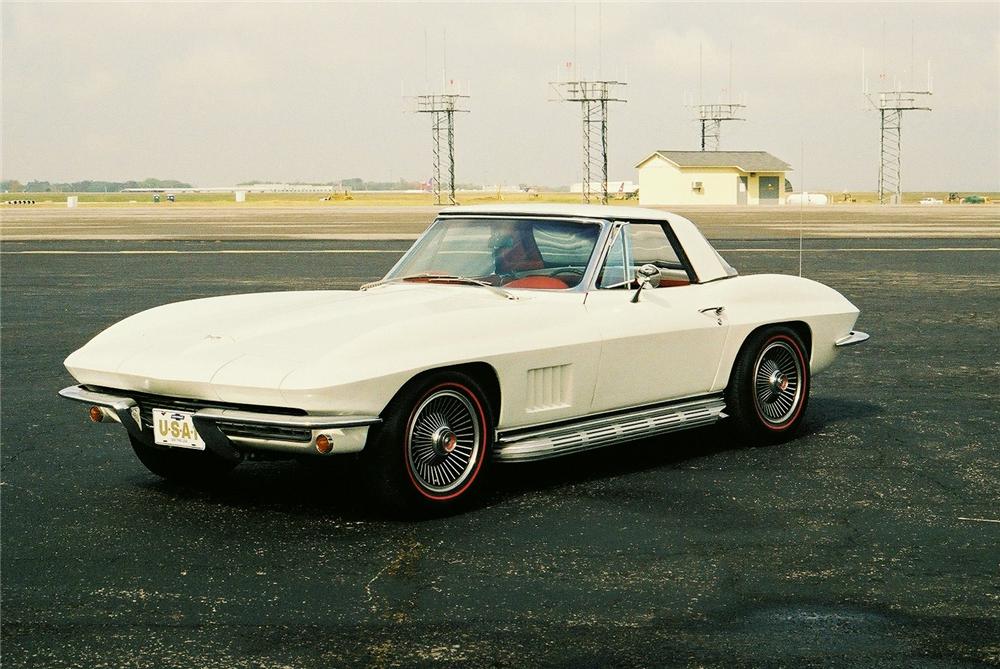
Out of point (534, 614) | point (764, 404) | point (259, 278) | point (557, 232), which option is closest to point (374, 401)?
point (534, 614)

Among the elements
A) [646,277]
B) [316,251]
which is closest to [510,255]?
[646,277]

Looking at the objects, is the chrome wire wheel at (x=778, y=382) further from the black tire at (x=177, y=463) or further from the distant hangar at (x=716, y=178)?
the distant hangar at (x=716, y=178)

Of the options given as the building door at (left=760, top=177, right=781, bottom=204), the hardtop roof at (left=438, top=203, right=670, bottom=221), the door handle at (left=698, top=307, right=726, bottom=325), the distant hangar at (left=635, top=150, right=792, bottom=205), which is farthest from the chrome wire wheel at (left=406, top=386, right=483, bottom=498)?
the building door at (left=760, top=177, right=781, bottom=204)

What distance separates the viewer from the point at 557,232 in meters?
7.33

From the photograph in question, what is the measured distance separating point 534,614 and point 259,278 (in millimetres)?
18353

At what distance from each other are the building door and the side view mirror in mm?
117716

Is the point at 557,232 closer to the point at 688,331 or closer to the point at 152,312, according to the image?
the point at 688,331

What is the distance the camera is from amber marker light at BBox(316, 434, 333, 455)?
18.5 ft

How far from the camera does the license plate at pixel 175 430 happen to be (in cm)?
590

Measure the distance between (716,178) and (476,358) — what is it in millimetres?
117800

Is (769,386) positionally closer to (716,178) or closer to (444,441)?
(444,441)

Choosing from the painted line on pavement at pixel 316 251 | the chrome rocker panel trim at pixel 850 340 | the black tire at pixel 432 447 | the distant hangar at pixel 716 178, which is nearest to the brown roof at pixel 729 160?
the distant hangar at pixel 716 178

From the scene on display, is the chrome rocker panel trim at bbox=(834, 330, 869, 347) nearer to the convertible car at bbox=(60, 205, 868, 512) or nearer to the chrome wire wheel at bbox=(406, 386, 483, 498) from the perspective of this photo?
the convertible car at bbox=(60, 205, 868, 512)

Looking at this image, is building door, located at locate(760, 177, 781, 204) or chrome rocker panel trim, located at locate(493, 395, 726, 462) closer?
chrome rocker panel trim, located at locate(493, 395, 726, 462)
